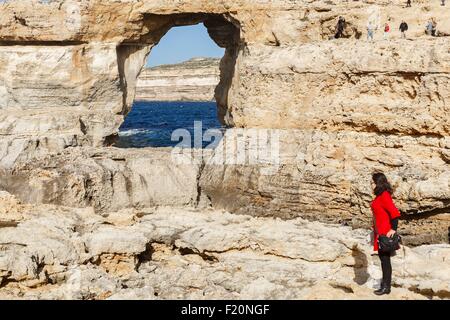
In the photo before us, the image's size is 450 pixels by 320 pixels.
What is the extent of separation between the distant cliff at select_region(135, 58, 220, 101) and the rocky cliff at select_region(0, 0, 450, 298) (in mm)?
110546

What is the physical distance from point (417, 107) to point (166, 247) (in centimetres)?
758

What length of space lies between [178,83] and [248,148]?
406 ft

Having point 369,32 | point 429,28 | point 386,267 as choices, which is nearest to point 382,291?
point 386,267

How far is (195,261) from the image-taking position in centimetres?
1167

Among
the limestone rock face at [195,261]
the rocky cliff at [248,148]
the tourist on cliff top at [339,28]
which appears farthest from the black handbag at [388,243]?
the tourist on cliff top at [339,28]

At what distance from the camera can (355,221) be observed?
47.0 feet

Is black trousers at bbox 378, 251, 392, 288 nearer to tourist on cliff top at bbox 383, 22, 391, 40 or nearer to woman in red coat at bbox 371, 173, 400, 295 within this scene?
woman in red coat at bbox 371, 173, 400, 295

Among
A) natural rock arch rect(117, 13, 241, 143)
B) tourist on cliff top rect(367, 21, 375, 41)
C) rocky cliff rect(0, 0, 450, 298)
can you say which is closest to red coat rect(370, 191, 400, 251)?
rocky cliff rect(0, 0, 450, 298)

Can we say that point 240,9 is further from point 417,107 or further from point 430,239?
point 430,239

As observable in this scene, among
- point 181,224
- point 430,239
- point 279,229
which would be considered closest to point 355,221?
point 430,239

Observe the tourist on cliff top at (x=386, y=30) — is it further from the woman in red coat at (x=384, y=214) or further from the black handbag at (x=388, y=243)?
the black handbag at (x=388, y=243)

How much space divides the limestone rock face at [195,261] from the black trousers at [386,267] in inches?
13.0

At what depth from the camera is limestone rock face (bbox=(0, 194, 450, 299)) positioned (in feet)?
31.7

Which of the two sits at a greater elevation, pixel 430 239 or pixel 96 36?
pixel 96 36
